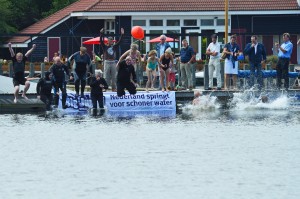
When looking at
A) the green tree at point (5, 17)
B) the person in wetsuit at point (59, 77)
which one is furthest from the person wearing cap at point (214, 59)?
the green tree at point (5, 17)

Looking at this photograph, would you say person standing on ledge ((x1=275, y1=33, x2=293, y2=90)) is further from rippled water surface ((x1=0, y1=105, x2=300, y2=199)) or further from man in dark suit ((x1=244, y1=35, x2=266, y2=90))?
rippled water surface ((x1=0, y1=105, x2=300, y2=199))

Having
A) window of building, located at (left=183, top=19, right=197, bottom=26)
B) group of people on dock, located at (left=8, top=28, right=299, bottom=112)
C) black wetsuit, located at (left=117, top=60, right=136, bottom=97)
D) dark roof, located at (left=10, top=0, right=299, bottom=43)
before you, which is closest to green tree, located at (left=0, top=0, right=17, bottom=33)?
dark roof, located at (left=10, top=0, right=299, bottom=43)

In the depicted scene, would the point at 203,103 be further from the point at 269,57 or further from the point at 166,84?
the point at 269,57

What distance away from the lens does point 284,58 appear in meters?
44.9

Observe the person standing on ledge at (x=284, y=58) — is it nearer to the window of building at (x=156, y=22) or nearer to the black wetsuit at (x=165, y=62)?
the black wetsuit at (x=165, y=62)

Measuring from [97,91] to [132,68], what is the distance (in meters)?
1.30

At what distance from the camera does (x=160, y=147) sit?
3453cm

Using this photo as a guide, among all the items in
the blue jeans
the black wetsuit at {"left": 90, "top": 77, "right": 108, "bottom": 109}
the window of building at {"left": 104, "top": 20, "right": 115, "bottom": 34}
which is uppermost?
the window of building at {"left": 104, "top": 20, "right": 115, "bottom": 34}

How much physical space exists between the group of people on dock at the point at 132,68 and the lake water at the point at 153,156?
1.02 metres

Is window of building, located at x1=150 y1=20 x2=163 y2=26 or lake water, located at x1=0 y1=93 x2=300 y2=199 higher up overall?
window of building, located at x1=150 y1=20 x2=163 y2=26

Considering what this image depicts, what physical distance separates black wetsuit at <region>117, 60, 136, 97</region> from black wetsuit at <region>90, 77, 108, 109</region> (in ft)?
1.56

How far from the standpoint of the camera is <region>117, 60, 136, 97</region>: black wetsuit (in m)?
43.2

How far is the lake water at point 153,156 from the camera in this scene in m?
27.4

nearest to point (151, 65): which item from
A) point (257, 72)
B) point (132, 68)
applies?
point (132, 68)
